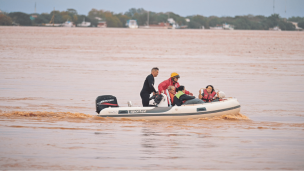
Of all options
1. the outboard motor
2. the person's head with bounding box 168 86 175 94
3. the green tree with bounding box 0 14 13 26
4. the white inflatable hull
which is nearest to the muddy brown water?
the white inflatable hull

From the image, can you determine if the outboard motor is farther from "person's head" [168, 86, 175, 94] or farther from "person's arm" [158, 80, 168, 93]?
"person's head" [168, 86, 175, 94]

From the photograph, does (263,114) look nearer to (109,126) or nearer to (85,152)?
(109,126)

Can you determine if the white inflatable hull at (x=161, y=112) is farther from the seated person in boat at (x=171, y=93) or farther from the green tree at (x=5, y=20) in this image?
the green tree at (x=5, y=20)

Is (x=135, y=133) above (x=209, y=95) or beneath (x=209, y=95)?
beneath

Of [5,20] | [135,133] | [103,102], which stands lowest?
[135,133]

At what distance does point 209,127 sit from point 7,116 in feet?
15.7

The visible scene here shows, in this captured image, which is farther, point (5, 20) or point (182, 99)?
point (5, 20)

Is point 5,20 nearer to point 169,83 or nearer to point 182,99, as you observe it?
point 169,83

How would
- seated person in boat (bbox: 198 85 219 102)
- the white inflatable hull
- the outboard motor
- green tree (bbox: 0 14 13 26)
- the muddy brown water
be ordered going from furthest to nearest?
green tree (bbox: 0 14 13 26) → seated person in boat (bbox: 198 85 219 102) → the outboard motor → the white inflatable hull → the muddy brown water

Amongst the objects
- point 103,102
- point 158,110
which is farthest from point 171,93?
point 103,102

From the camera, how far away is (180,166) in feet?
23.7

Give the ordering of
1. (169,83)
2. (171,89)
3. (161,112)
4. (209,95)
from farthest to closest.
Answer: (209,95) → (169,83) → (171,89) → (161,112)

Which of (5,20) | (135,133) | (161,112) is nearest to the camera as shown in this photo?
(135,133)

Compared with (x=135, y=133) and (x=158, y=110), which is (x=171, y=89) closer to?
(x=158, y=110)
